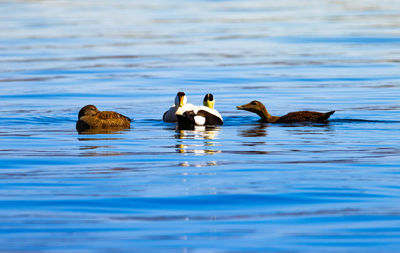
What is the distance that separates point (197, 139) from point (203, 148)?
134 cm

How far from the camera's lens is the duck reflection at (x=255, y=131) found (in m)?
15.3

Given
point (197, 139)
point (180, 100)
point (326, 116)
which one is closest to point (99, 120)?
point (180, 100)

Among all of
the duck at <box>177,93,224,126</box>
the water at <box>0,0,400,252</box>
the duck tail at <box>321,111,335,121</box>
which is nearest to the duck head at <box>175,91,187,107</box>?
the duck at <box>177,93,224,126</box>

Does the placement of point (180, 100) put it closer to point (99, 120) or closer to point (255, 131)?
point (99, 120)

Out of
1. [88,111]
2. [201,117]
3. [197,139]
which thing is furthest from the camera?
[201,117]

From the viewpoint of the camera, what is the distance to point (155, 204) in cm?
907

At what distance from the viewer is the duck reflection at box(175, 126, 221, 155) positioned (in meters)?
13.1

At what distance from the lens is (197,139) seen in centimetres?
1472

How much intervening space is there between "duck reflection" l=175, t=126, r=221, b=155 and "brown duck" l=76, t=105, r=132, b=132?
1.03 m

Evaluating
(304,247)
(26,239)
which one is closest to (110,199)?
(26,239)

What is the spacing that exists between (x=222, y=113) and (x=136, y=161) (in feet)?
21.9

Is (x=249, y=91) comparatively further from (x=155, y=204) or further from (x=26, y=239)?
(x=26, y=239)

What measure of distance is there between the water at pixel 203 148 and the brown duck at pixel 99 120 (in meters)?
0.29

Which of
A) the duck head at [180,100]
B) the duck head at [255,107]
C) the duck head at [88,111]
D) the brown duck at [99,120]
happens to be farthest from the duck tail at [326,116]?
the duck head at [88,111]
